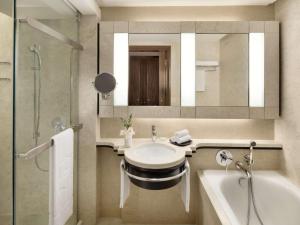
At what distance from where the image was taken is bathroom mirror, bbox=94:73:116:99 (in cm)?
221

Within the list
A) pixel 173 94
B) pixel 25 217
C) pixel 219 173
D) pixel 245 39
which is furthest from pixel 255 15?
pixel 25 217

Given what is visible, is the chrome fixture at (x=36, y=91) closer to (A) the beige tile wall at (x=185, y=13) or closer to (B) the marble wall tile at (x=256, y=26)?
(A) the beige tile wall at (x=185, y=13)

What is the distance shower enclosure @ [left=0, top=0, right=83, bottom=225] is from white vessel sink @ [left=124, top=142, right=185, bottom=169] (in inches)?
25.5

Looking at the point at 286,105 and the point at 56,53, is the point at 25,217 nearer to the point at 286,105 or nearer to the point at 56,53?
the point at 56,53

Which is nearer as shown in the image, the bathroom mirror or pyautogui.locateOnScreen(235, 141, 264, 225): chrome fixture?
pyautogui.locateOnScreen(235, 141, 264, 225): chrome fixture

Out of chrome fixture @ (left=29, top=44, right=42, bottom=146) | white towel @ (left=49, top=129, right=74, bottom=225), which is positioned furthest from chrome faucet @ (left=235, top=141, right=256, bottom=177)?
chrome fixture @ (left=29, top=44, right=42, bottom=146)

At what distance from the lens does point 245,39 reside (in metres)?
2.39

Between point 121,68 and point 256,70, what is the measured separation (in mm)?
1401

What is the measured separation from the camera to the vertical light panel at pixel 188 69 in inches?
94.3

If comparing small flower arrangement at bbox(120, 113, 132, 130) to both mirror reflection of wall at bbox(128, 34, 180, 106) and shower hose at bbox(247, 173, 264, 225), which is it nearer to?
mirror reflection of wall at bbox(128, 34, 180, 106)

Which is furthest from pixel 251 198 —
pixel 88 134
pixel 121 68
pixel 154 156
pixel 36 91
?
pixel 36 91

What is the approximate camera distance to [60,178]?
67.1 inches

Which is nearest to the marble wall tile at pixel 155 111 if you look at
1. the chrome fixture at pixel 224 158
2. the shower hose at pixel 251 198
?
the chrome fixture at pixel 224 158

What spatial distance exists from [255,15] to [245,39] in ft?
1.13
